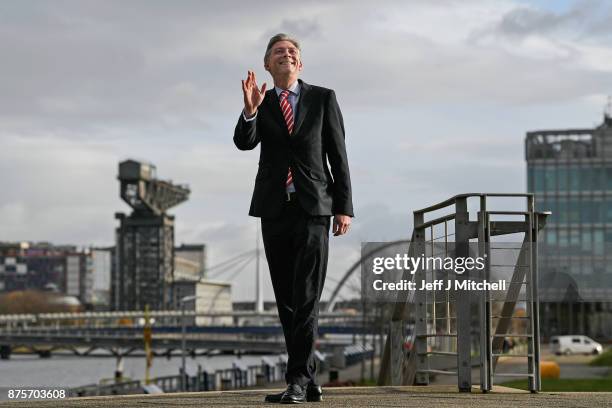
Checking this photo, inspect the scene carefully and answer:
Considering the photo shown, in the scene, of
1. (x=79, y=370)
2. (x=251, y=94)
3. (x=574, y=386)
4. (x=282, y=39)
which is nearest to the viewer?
A: (x=251, y=94)

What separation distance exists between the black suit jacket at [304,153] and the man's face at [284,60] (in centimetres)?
15

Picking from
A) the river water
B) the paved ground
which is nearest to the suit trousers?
the paved ground

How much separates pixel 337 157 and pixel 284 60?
670 mm

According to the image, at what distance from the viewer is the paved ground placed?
6.85 metres

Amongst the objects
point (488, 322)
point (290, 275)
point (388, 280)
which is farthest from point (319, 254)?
point (388, 280)

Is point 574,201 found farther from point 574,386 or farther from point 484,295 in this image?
point 484,295

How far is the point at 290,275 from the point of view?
7172 millimetres

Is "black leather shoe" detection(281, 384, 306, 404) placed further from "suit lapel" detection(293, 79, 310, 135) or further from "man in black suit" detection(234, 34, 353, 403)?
"suit lapel" detection(293, 79, 310, 135)

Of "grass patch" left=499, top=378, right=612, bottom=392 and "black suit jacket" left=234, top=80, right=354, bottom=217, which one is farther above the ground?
"black suit jacket" left=234, top=80, right=354, bottom=217

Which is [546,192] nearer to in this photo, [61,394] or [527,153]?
[527,153]

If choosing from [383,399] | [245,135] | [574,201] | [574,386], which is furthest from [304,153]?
[574,201]

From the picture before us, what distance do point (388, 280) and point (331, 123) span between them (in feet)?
9.55

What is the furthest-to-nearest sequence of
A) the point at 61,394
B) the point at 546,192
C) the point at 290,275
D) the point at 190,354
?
the point at 190,354, the point at 546,192, the point at 61,394, the point at 290,275

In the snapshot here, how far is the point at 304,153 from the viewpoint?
7102 millimetres
